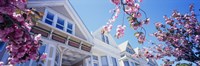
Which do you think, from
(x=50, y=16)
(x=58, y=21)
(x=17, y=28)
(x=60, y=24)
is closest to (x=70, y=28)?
(x=60, y=24)

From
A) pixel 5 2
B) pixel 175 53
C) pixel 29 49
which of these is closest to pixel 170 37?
pixel 175 53

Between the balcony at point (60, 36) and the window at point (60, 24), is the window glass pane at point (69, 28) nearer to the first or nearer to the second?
the window at point (60, 24)

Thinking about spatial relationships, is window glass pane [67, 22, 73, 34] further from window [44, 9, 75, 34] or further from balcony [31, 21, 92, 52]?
balcony [31, 21, 92, 52]

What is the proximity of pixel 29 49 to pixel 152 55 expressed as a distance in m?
10.9

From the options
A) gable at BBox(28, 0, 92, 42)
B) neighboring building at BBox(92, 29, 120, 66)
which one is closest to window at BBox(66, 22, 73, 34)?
gable at BBox(28, 0, 92, 42)

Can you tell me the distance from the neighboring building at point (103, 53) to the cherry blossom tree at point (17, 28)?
482 inches

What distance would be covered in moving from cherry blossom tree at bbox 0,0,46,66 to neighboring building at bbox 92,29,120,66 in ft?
40.1

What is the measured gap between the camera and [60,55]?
1188cm

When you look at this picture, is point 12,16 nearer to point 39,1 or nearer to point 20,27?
point 20,27

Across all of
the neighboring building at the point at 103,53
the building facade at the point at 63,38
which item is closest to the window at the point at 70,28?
the building facade at the point at 63,38

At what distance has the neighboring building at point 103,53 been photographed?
16.6 m

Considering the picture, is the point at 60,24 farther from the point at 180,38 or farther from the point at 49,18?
the point at 180,38

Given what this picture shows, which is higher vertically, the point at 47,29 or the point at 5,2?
the point at 47,29

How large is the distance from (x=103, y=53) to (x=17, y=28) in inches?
564
